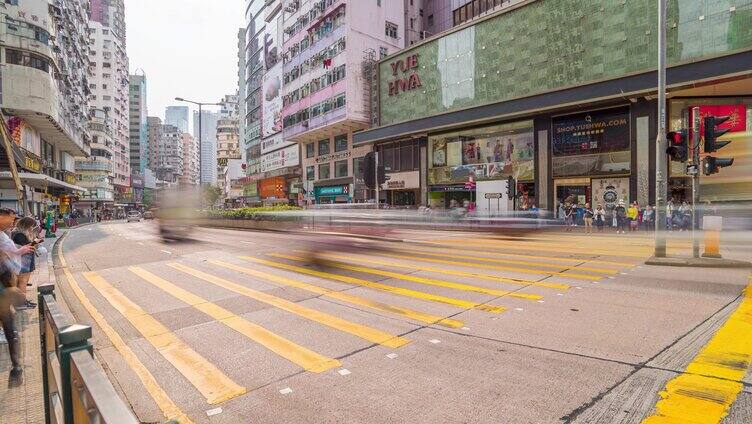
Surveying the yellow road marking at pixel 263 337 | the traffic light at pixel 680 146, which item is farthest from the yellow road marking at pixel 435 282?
the traffic light at pixel 680 146

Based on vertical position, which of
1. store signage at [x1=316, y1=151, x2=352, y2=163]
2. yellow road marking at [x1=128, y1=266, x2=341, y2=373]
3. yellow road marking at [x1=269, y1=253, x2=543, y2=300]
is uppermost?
store signage at [x1=316, y1=151, x2=352, y2=163]

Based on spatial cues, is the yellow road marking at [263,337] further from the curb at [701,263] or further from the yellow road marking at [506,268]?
the curb at [701,263]

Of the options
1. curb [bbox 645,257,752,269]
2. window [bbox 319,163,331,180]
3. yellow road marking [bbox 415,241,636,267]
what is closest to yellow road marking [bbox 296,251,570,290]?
yellow road marking [bbox 415,241,636,267]

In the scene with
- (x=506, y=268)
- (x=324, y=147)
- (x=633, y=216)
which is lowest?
(x=506, y=268)

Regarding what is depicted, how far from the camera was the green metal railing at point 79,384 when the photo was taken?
4.72 ft

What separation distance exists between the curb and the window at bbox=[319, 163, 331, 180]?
142 feet

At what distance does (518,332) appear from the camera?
511 centimetres

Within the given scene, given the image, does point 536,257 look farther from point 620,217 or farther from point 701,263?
point 620,217

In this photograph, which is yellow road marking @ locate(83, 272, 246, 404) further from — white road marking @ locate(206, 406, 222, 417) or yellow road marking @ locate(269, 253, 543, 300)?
yellow road marking @ locate(269, 253, 543, 300)

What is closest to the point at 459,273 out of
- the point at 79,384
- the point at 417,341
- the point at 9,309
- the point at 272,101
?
the point at 417,341

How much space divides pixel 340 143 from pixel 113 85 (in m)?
86.2

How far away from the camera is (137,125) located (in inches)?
5605

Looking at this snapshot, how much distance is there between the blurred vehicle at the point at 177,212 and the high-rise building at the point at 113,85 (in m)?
90.3

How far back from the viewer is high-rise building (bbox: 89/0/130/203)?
324 feet
